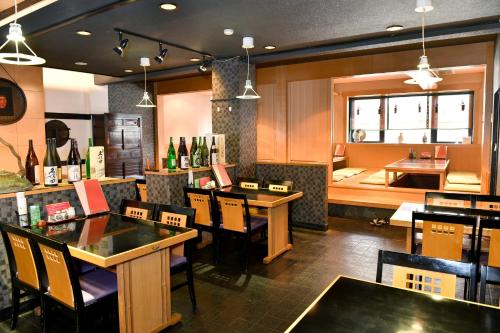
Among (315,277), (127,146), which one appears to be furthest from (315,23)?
(127,146)

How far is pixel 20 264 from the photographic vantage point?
8.02 feet

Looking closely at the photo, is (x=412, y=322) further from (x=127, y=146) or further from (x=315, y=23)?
(x=127, y=146)

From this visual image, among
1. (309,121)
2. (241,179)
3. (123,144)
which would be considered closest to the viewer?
(241,179)

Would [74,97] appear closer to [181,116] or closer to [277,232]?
[181,116]

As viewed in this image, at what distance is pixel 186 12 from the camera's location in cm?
342

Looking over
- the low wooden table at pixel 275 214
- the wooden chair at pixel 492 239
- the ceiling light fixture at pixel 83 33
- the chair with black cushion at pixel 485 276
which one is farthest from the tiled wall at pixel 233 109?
the chair with black cushion at pixel 485 276

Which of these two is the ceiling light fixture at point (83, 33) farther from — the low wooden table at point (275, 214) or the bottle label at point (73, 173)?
the low wooden table at point (275, 214)

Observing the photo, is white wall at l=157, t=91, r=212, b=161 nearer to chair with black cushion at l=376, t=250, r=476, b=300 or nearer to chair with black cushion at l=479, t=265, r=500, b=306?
chair with black cushion at l=376, t=250, r=476, b=300

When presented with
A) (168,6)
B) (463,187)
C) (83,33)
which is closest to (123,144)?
(83,33)

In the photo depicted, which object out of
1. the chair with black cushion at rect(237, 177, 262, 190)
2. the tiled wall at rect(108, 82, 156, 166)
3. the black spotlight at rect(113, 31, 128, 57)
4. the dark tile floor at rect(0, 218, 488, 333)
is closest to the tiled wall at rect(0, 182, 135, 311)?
the dark tile floor at rect(0, 218, 488, 333)

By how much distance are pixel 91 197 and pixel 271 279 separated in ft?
6.10

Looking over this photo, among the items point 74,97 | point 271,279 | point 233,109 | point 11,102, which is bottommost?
point 271,279

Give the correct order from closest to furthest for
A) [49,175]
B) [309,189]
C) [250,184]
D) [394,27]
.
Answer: [49,175] < [394,27] < [250,184] < [309,189]

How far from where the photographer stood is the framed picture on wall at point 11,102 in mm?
5508
